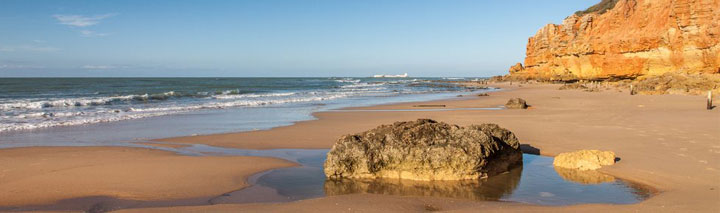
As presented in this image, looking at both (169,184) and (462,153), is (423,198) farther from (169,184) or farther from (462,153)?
(169,184)

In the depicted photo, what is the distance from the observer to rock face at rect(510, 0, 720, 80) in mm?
28109

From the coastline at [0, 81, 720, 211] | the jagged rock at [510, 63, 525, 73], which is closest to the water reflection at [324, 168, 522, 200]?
the coastline at [0, 81, 720, 211]

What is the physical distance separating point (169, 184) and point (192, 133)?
594cm

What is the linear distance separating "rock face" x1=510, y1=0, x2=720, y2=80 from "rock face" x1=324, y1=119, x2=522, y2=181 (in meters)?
28.9

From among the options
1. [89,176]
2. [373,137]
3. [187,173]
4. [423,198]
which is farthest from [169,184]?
[423,198]

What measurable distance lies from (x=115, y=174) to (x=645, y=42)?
3822 cm

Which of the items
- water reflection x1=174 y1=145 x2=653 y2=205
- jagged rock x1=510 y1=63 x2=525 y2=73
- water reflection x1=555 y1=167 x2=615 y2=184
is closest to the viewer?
water reflection x1=174 y1=145 x2=653 y2=205

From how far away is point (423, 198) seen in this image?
5.06 m

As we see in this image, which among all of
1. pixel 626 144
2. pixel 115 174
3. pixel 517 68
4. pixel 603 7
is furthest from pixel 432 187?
pixel 517 68

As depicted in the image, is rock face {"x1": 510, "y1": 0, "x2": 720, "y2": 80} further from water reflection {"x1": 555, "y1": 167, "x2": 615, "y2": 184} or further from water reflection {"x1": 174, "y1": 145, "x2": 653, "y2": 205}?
water reflection {"x1": 174, "y1": 145, "x2": 653, "y2": 205}

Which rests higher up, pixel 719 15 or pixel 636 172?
pixel 719 15

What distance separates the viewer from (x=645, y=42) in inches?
1344

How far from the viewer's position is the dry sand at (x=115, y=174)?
5223 mm

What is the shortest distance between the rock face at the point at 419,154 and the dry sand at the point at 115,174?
143 centimetres
